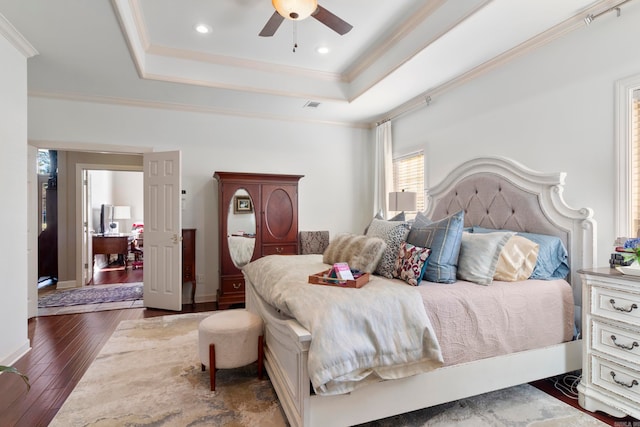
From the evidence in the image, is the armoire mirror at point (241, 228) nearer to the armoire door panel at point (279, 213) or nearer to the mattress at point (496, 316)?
the armoire door panel at point (279, 213)

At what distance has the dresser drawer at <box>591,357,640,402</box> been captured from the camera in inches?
73.4

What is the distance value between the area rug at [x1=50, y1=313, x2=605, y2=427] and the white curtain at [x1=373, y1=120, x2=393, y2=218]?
10.1ft

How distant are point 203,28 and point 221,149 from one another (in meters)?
1.82

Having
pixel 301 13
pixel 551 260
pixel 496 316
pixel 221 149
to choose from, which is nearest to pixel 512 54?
pixel 551 260

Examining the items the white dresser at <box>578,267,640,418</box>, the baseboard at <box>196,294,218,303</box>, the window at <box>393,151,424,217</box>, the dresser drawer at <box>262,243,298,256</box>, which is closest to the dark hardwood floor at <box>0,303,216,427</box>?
the baseboard at <box>196,294,218,303</box>

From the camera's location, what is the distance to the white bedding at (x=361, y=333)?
61.5 inches

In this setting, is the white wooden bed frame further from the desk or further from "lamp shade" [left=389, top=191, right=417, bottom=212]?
the desk

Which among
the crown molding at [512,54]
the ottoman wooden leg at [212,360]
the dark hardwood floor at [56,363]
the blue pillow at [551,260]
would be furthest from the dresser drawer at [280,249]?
the blue pillow at [551,260]

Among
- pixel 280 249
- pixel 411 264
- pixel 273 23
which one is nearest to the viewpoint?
pixel 411 264

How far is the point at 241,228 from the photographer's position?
4.42 metres

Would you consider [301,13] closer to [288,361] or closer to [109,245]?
[288,361]

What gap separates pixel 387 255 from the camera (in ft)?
7.96

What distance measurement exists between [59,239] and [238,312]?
4.80 m

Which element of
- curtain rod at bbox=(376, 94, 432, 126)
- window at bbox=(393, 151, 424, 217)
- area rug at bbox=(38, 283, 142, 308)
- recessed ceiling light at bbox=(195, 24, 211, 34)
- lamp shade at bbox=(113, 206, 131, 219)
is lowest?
area rug at bbox=(38, 283, 142, 308)
